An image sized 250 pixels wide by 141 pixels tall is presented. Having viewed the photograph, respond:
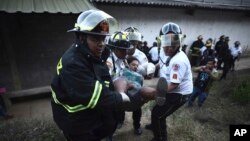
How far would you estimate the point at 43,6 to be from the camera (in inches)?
208

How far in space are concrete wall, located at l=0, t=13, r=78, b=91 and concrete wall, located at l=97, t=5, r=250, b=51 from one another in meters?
2.04

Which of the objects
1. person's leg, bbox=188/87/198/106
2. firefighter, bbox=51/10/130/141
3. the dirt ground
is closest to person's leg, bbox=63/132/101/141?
firefighter, bbox=51/10/130/141

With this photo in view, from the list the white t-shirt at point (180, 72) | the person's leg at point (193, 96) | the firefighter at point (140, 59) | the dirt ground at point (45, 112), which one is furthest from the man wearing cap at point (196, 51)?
the white t-shirt at point (180, 72)

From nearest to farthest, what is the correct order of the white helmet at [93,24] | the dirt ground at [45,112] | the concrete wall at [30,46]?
the white helmet at [93,24] < the dirt ground at [45,112] < the concrete wall at [30,46]

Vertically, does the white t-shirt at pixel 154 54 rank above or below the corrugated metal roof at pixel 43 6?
below

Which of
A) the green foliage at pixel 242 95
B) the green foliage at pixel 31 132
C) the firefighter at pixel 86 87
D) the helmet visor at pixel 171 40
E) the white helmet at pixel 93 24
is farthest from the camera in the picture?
the green foliage at pixel 242 95

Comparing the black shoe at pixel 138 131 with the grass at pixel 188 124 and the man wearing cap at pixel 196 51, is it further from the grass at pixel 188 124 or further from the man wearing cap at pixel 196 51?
the man wearing cap at pixel 196 51

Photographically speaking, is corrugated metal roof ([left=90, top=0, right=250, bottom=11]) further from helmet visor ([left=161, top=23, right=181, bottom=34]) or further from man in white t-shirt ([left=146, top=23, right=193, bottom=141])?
man in white t-shirt ([left=146, top=23, right=193, bottom=141])

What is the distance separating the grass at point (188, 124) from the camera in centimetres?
359

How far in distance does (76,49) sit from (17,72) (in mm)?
5420

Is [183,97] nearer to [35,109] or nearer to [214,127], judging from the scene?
[214,127]

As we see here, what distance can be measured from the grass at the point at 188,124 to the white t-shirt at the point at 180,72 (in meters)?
1.33

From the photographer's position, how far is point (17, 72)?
6398 millimetres

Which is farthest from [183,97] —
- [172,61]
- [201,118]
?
[201,118]
